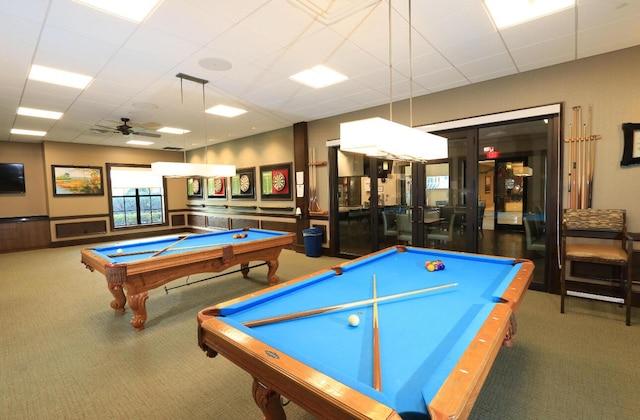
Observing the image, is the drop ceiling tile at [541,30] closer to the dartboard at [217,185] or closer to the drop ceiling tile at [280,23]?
the drop ceiling tile at [280,23]

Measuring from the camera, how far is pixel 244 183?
27.3 feet

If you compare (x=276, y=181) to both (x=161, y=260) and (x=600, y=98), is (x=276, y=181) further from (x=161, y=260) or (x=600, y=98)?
(x=600, y=98)

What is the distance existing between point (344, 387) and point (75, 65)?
4.47 meters

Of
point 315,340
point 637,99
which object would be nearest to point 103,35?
point 315,340

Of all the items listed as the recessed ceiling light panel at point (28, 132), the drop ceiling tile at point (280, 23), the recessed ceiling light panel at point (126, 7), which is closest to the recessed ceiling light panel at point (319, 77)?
the drop ceiling tile at point (280, 23)

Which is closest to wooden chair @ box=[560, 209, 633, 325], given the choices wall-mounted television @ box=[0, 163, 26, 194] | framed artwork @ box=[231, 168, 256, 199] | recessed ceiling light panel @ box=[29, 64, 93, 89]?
recessed ceiling light panel @ box=[29, 64, 93, 89]

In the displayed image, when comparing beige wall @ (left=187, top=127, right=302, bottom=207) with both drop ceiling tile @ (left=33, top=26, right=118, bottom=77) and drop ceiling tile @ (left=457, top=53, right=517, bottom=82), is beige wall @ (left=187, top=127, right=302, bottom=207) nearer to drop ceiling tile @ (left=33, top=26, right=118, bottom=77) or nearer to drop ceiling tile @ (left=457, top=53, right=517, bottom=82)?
drop ceiling tile @ (left=33, top=26, right=118, bottom=77)

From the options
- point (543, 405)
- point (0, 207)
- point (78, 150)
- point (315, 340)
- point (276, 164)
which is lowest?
point (543, 405)

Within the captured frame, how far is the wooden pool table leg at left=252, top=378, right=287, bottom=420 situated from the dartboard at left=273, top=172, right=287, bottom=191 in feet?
19.6

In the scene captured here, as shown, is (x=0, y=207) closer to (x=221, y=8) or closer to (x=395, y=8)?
(x=221, y=8)

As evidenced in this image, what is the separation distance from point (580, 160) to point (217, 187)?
8419mm

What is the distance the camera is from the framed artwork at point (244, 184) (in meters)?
8.09

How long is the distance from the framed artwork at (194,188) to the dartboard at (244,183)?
2300 millimetres

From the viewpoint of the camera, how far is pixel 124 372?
2.37m
